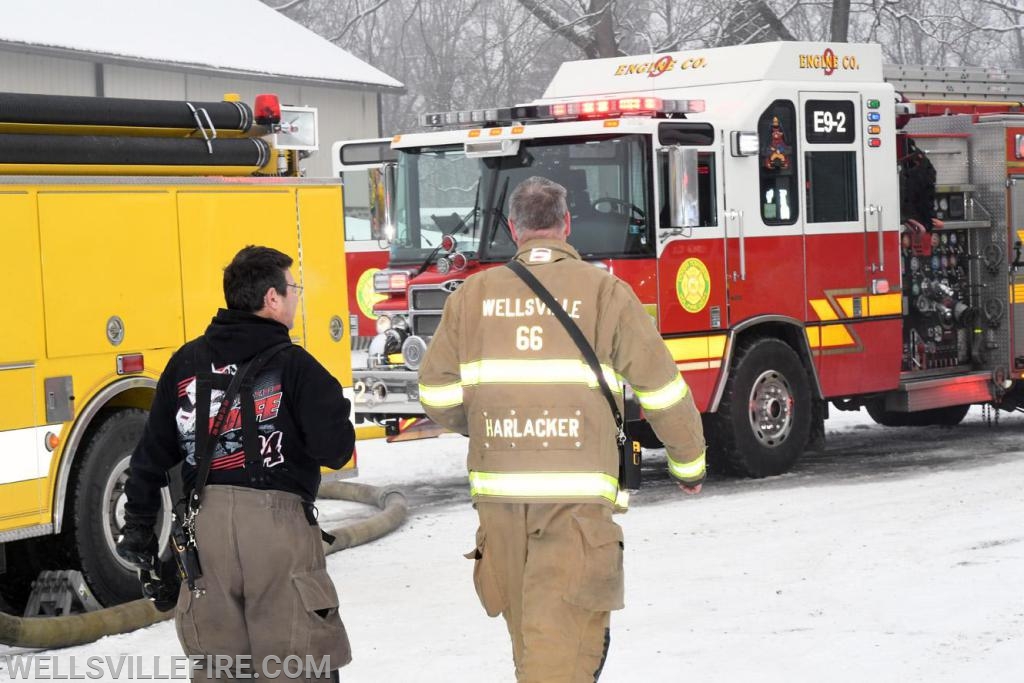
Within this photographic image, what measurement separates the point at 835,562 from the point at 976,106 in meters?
6.55

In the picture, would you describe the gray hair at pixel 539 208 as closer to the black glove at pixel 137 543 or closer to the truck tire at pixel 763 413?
the black glove at pixel 137 543

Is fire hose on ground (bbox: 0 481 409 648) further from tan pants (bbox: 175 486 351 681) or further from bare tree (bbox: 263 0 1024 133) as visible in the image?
bare tree (bbox: 263 0 1024 133)

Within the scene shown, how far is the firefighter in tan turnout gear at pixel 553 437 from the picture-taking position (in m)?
4.55

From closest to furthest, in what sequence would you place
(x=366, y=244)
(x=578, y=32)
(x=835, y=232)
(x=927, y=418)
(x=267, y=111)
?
(x=267, y=111), (x=835, y=232), (x=366, y=244), (x=927, y=418), (x=578, y=32)

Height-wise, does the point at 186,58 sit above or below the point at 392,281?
Result: above

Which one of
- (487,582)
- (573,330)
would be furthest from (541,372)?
(487,582)

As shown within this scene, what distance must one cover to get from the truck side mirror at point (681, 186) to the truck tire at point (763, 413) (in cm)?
118

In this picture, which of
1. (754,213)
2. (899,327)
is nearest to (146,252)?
(754,213)

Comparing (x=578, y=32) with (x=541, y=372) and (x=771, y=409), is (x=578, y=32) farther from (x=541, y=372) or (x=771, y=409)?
(x=541, y=372)

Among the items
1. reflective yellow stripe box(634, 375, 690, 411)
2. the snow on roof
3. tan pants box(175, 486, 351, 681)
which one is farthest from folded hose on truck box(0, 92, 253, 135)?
the snow on roof

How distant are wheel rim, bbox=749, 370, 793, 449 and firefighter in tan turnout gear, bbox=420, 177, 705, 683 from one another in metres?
6.32

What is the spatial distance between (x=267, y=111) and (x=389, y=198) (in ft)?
10.2

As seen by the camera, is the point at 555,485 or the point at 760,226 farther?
the point at 760,226

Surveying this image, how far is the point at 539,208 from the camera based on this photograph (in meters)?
4.76
